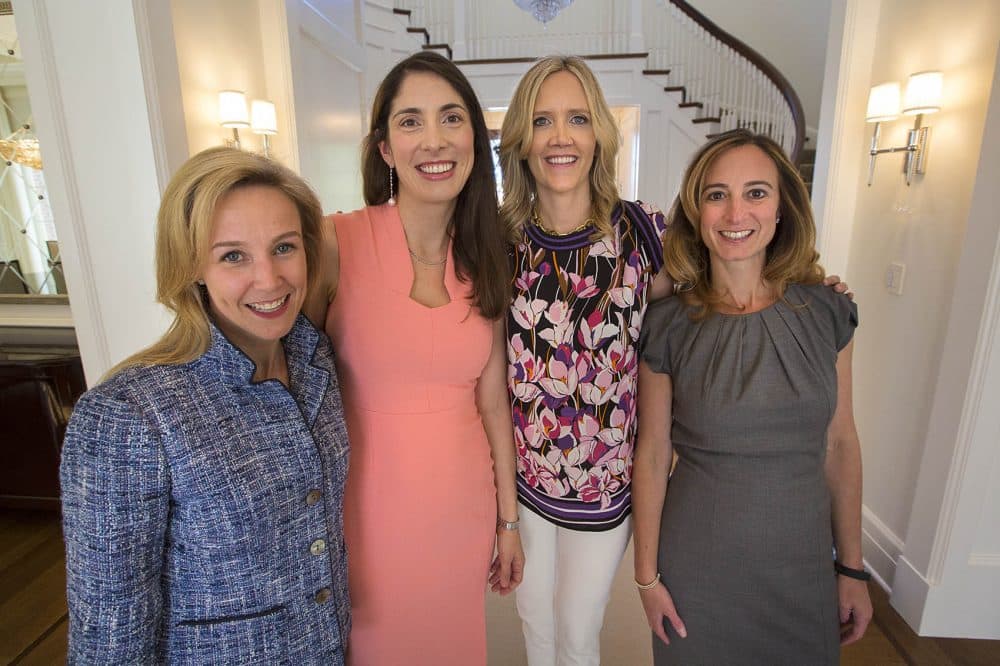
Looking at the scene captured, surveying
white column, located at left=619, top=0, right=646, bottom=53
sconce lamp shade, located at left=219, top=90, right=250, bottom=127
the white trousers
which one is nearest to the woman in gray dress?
the white trousers

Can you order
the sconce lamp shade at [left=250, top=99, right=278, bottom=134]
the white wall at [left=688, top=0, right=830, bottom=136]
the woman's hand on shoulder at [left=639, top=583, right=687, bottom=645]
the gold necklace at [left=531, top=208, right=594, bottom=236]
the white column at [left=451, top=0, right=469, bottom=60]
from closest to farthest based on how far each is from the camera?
the woman's hand on shoulder at [left=639, top=583, right=687, bottom=645] < the gold necklace at [left=531, top=208, right=594, bottom=236] < the sconce lamp shade at [left=250, top=99, right=278, bottom=134] < the white column at [left=451, top=0, right=469, bottom=60] < the white wall at [left=688, top=0, right=830, bottom=136]

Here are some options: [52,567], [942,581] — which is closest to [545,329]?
[942,581]

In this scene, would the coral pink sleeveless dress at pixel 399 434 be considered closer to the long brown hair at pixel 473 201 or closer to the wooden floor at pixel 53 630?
the long brown hair at pixel 473 201

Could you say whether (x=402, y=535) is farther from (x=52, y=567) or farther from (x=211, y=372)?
(x=52, y=567)

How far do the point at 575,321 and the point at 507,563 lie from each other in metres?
0.68

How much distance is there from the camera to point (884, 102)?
2338 millimetres

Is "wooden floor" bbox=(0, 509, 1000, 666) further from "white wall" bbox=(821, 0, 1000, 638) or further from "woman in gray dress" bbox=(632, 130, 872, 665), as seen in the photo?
"woman in gray dress" bbox=(632, 130, 872, 665)

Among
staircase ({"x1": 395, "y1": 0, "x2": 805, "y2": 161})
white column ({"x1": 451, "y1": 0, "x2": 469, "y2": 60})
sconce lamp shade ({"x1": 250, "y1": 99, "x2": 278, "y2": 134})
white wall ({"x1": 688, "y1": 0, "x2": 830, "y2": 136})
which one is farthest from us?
white wall ({"x1": 688, "y1": 0, "x2": 830, "y2": 136})

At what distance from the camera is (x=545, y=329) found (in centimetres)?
132

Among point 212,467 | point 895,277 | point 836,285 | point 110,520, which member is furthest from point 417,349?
point 895,277

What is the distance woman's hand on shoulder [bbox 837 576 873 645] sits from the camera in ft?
4.19

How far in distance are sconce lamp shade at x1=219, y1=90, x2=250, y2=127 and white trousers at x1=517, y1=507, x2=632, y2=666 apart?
8.02 feet

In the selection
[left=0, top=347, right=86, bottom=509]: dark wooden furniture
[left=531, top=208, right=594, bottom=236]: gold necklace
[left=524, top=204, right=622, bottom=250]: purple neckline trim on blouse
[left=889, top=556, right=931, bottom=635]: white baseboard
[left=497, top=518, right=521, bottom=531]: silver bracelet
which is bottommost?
[left=889, top=556, right=931, bottom=635]: white baseboard

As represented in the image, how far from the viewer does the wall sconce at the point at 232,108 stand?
8.73 feet
